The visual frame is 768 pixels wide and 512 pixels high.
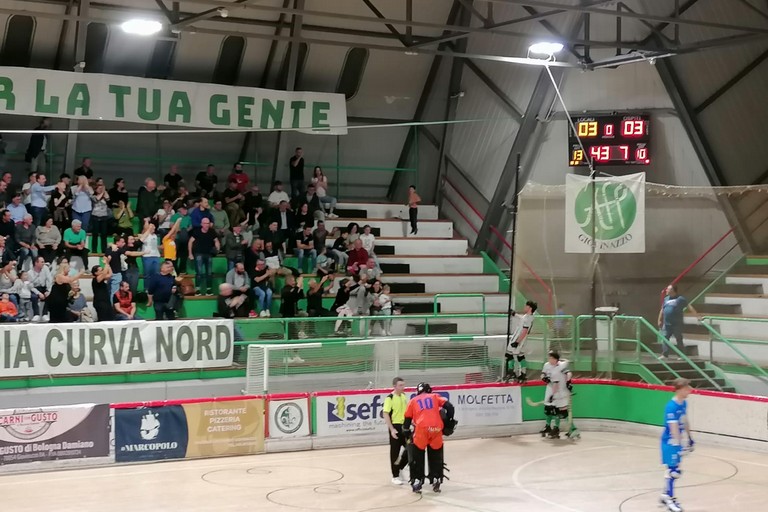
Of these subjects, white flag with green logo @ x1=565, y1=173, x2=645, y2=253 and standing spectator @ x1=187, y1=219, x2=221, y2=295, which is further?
standing spectator @ x1=187, y1=219, x2=221, y2=295

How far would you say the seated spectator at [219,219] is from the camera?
25.1 m

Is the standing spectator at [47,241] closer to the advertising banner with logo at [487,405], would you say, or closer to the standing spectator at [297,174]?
the standing spectator at [297,174]

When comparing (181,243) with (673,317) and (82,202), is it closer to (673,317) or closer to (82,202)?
(82,202)

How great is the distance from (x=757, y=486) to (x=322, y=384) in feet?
27.6

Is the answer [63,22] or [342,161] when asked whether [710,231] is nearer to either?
[342,161]

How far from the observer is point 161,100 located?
2623cm

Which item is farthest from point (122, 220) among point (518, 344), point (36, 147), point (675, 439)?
point (675, 439)

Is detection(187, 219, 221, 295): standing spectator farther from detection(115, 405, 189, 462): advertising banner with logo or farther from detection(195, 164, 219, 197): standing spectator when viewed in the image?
detection(115, 405, 189, 462): advertising banner with logo

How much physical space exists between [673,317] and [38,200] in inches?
573

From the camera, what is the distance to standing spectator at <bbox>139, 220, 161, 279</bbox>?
22.6 meters

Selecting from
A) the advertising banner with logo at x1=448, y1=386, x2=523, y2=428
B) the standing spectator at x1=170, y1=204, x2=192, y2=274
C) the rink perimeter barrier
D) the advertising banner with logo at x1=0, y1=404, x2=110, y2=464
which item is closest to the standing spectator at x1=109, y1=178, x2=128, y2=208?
the standing spectator at x1=170, y1=204, x2=192, y2=274

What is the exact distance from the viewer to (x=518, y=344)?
2072 centimetres

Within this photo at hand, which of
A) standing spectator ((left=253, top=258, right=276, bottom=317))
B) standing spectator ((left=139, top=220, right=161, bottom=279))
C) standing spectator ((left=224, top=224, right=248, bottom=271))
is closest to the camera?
standing spectator ((left=139, top=220, right=161, bottom=279))

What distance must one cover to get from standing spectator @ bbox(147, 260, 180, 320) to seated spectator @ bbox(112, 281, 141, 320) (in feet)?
2.06
